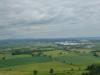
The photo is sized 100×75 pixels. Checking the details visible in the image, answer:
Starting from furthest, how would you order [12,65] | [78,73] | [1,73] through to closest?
[12,65], [1,73], [78,73]

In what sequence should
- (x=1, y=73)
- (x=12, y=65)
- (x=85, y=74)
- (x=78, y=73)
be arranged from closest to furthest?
(x=85, y=74)
(x=78, y=73)
(x=1, y=73)
(x=12, y=65)

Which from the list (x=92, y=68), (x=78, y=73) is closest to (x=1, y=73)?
(x=78, y=73)

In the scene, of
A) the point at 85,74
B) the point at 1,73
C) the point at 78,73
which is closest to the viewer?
the point at 85,74

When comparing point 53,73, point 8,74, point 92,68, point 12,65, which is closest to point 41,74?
point 53,73

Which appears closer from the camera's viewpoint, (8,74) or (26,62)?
(8,74)

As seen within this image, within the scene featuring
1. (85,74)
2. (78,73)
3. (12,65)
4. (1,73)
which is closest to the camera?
(85,74)

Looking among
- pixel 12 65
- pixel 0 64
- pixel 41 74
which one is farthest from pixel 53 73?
pixel 0 64

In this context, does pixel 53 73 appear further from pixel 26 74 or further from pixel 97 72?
pixel 97 72

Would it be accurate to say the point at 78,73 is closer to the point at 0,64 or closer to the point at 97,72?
the point at 97,72

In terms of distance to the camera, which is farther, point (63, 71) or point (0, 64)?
point (0, 64)
